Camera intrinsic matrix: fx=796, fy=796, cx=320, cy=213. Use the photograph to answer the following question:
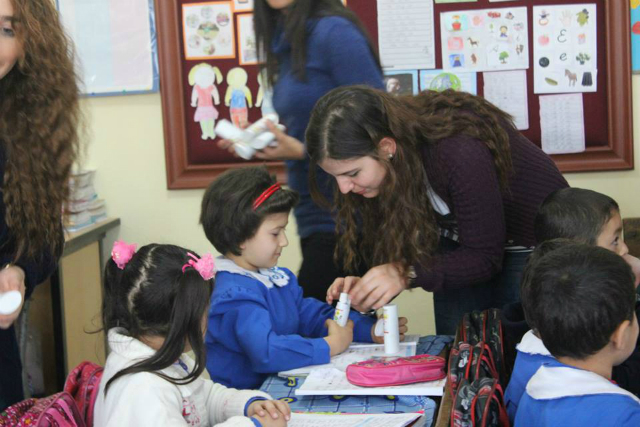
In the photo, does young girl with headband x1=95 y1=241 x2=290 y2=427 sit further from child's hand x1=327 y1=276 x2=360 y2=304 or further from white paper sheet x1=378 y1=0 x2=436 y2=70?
white paper sheet x1=378 y1=0 x2=436 y2=70

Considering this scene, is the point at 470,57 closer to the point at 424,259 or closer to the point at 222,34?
the point at 222,34

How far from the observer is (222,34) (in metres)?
3.27

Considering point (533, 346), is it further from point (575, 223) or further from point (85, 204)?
point (85, 204)

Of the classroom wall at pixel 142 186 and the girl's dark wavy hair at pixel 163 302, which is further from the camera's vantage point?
the classroom wall at pixel 142 186

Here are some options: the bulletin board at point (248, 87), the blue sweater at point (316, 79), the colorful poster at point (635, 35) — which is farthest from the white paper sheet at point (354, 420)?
the colorful poster at point (635, 35)

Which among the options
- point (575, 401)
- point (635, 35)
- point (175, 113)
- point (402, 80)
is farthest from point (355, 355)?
point (635, 35)

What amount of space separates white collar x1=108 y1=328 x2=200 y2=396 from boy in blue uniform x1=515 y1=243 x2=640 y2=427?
0.60 metres

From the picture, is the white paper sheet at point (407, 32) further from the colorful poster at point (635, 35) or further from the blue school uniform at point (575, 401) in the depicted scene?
the blue school uniform at point (575, 401)

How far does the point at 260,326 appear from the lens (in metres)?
1.79

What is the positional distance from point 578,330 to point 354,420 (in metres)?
0.42

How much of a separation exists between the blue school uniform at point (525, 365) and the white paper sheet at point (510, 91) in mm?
1866

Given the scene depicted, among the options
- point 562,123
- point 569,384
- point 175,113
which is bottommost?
point 569,384

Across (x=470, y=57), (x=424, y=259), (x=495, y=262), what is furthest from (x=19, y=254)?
(x=470, y=57)

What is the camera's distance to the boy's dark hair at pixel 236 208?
2.01 m
